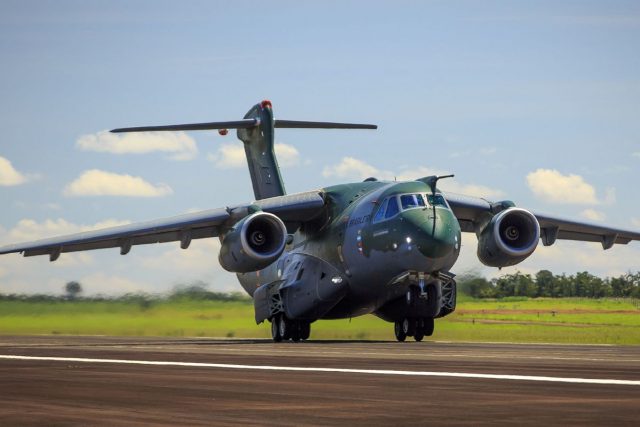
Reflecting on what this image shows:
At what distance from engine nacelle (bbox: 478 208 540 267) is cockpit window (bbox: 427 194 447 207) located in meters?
2.35

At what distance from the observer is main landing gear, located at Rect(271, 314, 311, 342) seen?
1168 inches

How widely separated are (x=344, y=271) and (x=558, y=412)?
65.1ft

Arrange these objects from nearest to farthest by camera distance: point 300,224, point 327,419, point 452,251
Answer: point 327,419, point 452,251, point 300,224

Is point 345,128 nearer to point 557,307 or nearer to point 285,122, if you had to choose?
point 285,122

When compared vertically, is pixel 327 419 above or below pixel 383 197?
below

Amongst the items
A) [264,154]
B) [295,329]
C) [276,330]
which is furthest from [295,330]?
[264,154]

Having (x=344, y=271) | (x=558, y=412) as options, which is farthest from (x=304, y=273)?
(x=558, y=412)

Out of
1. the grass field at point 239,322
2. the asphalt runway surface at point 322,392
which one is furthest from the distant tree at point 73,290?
the asphalt runway surface at point 322,392

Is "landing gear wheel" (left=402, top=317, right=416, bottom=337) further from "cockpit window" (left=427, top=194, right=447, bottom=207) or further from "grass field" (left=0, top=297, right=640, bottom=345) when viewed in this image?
"cockpit window" (left=427, top=194, right=447, bottom=207)

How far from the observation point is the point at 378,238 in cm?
2658

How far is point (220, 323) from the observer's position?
3538cm

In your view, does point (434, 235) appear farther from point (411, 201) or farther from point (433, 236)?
point (411, 201)

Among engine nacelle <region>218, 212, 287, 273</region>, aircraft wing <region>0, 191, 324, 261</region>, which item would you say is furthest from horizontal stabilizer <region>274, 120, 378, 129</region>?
engine nacelle <region>218, 212, 287, 273</region>

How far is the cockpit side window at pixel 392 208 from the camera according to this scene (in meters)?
26.3
